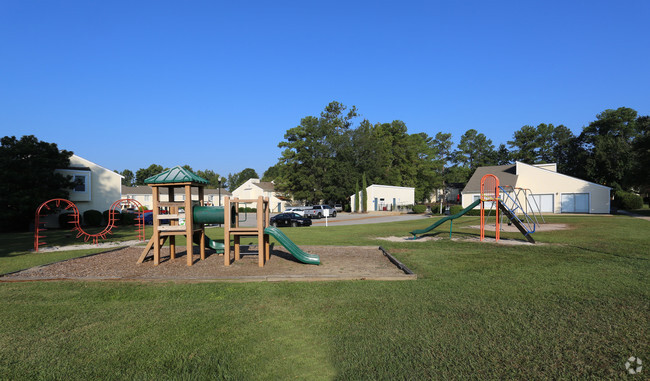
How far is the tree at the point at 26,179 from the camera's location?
23.8 m

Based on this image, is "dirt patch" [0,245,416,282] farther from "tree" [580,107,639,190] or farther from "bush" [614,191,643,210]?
"tree" [580,107,639,190]

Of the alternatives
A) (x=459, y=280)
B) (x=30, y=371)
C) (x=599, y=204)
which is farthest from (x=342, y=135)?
(x=30, y=371)

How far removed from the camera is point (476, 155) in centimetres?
8856

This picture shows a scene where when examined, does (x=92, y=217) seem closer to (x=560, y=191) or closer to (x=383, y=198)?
(x=383, y=198)

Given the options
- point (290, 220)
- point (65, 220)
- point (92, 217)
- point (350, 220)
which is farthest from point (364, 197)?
point (65, 220)

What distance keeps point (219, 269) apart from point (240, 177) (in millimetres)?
135935

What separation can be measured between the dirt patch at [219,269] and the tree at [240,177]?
127335 mm

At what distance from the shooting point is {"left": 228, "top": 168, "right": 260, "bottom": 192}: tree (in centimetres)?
13650

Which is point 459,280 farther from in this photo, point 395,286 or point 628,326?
point 628,326

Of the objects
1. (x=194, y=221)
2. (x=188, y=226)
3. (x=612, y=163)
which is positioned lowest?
(x=188, y=226)

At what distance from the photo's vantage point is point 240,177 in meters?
141

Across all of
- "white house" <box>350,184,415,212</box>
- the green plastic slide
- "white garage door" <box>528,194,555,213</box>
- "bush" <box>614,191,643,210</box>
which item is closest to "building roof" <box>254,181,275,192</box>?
"white house" <box>350,184,415,212</box>

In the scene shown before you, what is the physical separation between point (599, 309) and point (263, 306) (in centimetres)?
525

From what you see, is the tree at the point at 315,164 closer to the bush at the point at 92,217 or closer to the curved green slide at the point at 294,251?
the bush at the point at 92,217
